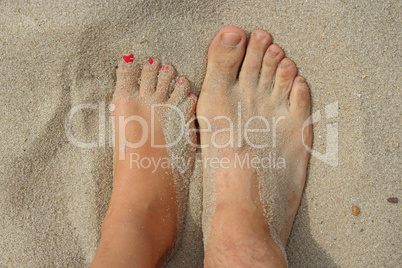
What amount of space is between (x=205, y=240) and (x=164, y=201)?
285 millimetres

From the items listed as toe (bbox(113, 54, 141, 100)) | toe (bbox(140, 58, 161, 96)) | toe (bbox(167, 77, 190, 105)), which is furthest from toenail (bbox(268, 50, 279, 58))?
toe (bbox(113, 54, 141, 100))

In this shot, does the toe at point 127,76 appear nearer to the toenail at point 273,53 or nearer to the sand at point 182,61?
the sand at point 182,61

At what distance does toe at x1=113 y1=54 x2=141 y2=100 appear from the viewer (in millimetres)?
1587

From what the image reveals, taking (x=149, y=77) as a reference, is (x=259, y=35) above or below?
above

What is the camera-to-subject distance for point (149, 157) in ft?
5.26

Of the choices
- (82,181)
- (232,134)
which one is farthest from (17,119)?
(232,134)

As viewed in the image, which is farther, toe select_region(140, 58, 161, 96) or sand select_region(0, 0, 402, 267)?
toe select_region(140, 58, 161, 96)

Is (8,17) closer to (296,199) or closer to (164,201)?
(164,201)

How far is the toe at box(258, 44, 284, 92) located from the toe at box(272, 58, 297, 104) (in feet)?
0.09

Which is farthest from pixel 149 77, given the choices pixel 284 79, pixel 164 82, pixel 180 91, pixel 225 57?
pixel 284 79

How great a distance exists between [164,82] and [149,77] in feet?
0.28

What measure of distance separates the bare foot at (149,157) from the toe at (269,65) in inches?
15.7

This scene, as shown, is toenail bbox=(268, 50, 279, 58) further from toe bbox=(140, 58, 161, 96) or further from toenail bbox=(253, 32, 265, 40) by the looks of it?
toe bbox=(140, 58, 161, 96)

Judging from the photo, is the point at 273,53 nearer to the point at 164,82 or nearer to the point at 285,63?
the point at 285,63
